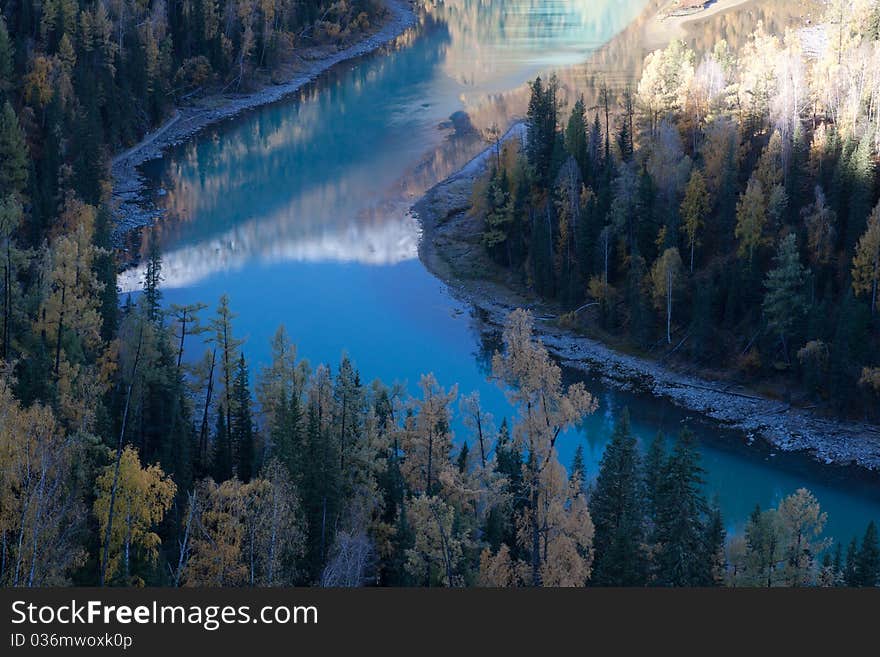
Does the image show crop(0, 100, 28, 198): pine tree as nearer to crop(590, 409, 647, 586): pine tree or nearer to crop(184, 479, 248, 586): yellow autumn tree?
crop(184, 479, 248, 586): yellow autumn tree

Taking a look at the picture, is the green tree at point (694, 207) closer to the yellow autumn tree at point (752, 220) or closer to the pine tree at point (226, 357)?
the yellow autumn tree at point (752, 220)

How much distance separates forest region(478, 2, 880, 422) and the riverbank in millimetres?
30509

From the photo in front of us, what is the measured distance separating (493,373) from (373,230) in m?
55.1

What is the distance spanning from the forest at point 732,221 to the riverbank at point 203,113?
30509 millimetres

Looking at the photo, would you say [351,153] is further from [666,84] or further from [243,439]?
[243,439]

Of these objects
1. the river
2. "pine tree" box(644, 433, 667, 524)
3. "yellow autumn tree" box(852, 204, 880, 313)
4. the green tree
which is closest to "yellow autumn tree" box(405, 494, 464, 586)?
"pine tree" box(644, 433, 667, 524)

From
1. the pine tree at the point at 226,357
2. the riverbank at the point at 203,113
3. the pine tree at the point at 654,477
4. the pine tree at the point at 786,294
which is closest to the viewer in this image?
the pine tree at the point at 654,477

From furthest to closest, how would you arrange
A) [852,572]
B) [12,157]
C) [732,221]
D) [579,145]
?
[12,157], [579,145], [732,221], [852,572]

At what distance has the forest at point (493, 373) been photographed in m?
32.6

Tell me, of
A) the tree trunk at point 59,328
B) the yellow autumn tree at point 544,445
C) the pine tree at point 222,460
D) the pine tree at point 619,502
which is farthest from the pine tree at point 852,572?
the tree trunk at point 59,328

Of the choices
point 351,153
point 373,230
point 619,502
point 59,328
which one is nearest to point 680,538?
point 619,502

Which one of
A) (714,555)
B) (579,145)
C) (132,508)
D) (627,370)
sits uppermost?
(579,145)

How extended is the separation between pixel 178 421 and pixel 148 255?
1477 inches

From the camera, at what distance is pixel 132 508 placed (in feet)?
114
